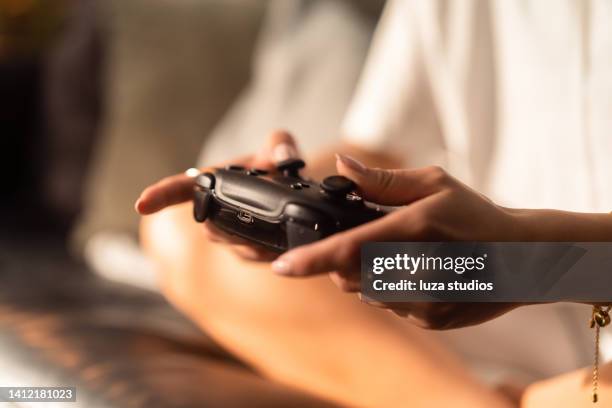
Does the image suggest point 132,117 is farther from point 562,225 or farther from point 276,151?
point 562,225

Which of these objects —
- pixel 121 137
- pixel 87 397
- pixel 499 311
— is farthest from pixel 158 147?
pixel 499 311

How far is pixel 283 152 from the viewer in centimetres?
40

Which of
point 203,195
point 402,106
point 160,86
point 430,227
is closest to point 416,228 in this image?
point 430,227

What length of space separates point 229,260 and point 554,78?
24cm

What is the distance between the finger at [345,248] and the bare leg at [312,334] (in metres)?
0.17

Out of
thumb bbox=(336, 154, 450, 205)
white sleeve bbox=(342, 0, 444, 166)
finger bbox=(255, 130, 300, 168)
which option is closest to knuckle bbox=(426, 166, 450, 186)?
thumb bbox=(336, 154, 450, 205)

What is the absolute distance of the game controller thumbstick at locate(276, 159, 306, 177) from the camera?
361mm

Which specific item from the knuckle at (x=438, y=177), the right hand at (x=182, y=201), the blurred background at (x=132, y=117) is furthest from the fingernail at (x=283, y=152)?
the blurred background at (x=132, y=117)

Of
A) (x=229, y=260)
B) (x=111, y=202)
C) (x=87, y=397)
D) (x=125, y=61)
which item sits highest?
(x=125, y=61)

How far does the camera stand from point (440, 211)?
0.96 feet

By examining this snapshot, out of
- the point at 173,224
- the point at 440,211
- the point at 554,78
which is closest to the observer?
A: the point at 440,211

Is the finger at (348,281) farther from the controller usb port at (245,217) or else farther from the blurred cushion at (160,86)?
the blurred cushion at (160,86)

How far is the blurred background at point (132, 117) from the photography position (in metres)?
0.73

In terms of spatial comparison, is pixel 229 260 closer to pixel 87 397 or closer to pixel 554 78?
pixel 87 397
